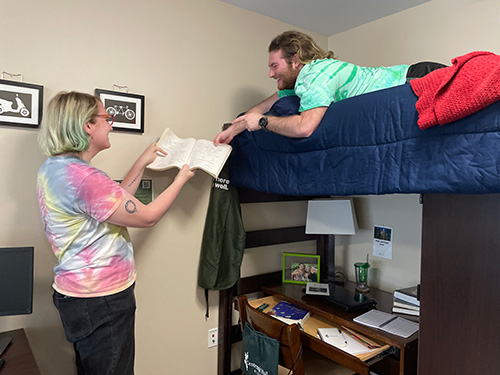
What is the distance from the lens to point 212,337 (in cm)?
221

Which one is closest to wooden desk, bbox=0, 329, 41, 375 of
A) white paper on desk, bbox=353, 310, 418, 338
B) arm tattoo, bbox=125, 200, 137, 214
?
arm tattoo, bbox=125, 200, 137, 214

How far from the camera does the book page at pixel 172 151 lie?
5.66 ft

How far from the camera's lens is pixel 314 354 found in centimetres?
197

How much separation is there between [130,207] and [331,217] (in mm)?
1482

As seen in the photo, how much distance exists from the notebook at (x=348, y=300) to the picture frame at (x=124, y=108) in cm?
142

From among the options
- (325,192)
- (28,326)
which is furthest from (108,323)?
(325,192)

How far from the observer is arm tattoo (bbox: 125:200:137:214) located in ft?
4.35

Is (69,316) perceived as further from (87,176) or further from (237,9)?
(237,9)

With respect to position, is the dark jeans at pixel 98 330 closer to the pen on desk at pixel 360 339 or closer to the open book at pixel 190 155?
the open book at pixel 190 155

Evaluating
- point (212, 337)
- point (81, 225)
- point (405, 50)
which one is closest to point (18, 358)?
point (81, 225)

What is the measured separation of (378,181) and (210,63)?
1.35m

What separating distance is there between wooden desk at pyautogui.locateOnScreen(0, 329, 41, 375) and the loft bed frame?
3.56 ft

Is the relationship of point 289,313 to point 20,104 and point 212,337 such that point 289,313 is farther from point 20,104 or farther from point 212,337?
point 20,104

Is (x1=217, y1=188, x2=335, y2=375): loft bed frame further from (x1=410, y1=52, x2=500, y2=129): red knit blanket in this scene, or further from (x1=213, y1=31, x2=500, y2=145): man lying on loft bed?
(x1=410, y1=52, x2=500, y2=129): red knit blanket
